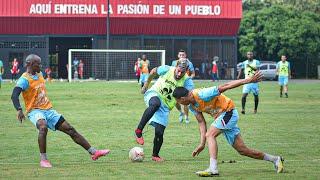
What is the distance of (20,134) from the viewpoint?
848 inches

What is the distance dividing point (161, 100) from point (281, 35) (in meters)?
61.4

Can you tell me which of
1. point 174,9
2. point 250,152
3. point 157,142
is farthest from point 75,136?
point 174,9

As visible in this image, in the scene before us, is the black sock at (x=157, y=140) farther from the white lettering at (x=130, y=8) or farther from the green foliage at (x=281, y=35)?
the green foliage at (x=281, y=35)

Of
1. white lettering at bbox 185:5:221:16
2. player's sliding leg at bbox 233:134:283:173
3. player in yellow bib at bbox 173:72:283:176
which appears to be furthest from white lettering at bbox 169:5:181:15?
player's sliding leg at bbox 233:134:283:173

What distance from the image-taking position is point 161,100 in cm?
1620

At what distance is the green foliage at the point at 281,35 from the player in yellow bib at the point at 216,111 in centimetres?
6313

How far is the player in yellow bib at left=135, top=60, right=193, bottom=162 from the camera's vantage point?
15742mm

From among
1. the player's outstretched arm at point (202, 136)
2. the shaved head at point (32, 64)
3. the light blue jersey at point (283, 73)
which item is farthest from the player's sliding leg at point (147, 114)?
the light blue jersey at point (283, 73)

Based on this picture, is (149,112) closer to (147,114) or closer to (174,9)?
(147,114)

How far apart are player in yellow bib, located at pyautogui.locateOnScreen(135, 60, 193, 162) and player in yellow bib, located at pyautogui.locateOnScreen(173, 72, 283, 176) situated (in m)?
1.94

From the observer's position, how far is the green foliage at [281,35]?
3018 inches

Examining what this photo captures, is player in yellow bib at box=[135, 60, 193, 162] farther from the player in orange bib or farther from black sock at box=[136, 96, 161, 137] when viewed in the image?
the player in orange bib

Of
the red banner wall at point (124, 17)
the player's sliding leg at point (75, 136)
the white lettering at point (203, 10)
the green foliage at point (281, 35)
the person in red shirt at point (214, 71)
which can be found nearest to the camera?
the player's sliding leg at point (75, 136)

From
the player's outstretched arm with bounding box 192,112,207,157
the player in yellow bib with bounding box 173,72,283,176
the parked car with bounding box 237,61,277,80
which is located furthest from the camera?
the parked car with bounding box 237,61,277,80
